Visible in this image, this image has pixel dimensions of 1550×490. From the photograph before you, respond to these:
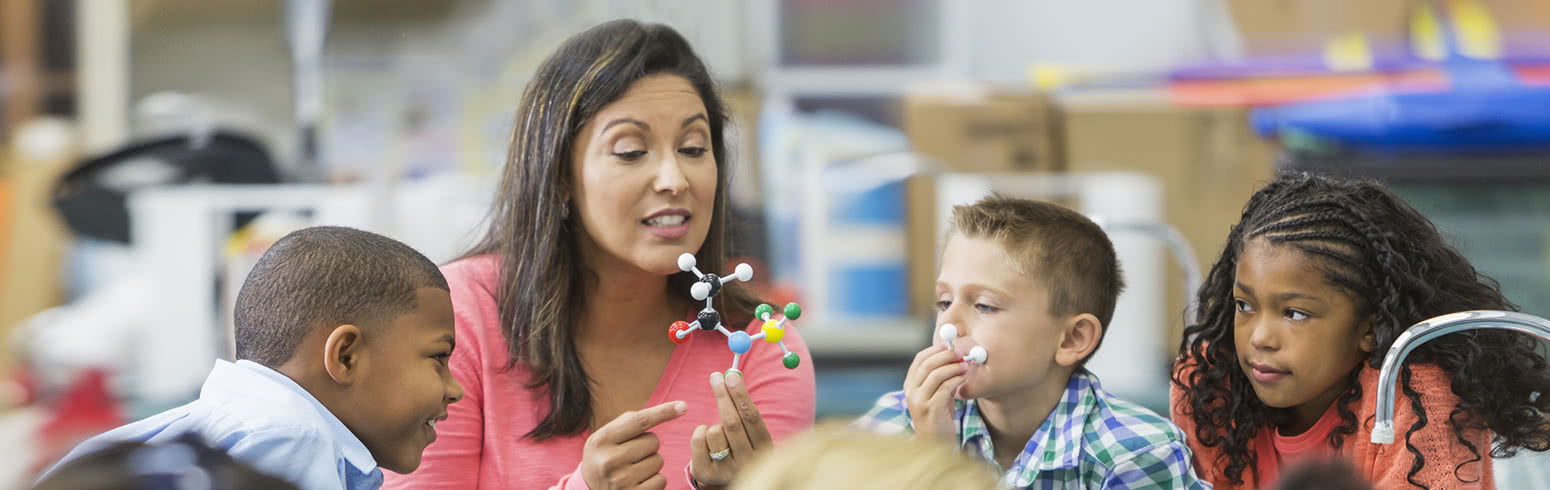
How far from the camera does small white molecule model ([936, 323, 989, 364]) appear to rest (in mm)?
1626

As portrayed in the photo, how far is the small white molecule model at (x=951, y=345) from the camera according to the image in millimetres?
1626

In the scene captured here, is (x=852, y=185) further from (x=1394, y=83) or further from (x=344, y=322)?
(x=344, y=322)

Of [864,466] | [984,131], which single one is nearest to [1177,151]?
[984,131]

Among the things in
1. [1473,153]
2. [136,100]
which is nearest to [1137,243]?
[1473,153]

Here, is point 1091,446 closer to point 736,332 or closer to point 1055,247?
point 1055,247

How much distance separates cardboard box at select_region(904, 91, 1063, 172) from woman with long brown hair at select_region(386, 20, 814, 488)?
323 cm

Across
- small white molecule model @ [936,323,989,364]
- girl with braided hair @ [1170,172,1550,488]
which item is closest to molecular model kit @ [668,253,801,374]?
small white molecule model @ [936,323,989,364]

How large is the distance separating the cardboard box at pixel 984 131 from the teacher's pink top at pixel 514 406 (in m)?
3.25

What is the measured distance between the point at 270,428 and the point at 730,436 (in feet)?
1.51

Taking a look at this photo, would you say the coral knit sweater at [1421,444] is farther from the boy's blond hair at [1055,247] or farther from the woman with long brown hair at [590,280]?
the woman with long brown hair at [590,280]

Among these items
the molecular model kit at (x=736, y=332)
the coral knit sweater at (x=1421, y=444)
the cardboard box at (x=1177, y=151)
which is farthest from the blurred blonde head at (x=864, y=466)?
the cardboard box at (x=1177, y=151)

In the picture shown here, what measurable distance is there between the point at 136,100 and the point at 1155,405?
444 cm

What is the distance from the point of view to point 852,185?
491cm

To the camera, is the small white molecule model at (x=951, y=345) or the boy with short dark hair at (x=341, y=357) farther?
the small white molecule model at (x=951, y=345)
